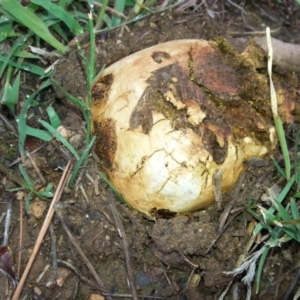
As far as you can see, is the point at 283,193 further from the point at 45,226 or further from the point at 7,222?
the point at 7,222

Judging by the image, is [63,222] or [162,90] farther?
[63,222]

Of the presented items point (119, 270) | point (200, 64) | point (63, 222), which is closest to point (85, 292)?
point (119, 270)

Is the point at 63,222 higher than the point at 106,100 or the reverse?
the reverse

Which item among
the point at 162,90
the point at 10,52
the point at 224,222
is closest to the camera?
the point at 162,90

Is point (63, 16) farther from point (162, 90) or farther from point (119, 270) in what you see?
point (119, 270)

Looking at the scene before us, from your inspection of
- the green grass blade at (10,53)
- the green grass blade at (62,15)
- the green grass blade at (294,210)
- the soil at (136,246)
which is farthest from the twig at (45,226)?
the green grass blade at (294,210)

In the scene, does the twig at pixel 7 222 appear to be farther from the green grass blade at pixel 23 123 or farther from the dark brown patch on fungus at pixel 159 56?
the dark brown patch on fungus at pixel 159 56

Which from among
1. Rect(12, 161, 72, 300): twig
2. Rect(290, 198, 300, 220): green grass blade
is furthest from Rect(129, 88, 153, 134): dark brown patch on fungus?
Rect(290, 198, 300, 220): green grass blade

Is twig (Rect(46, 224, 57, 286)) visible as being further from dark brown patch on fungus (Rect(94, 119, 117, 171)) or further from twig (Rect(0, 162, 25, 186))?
dark brown patch on fungus (Rect(94, 119, 117, 171))
